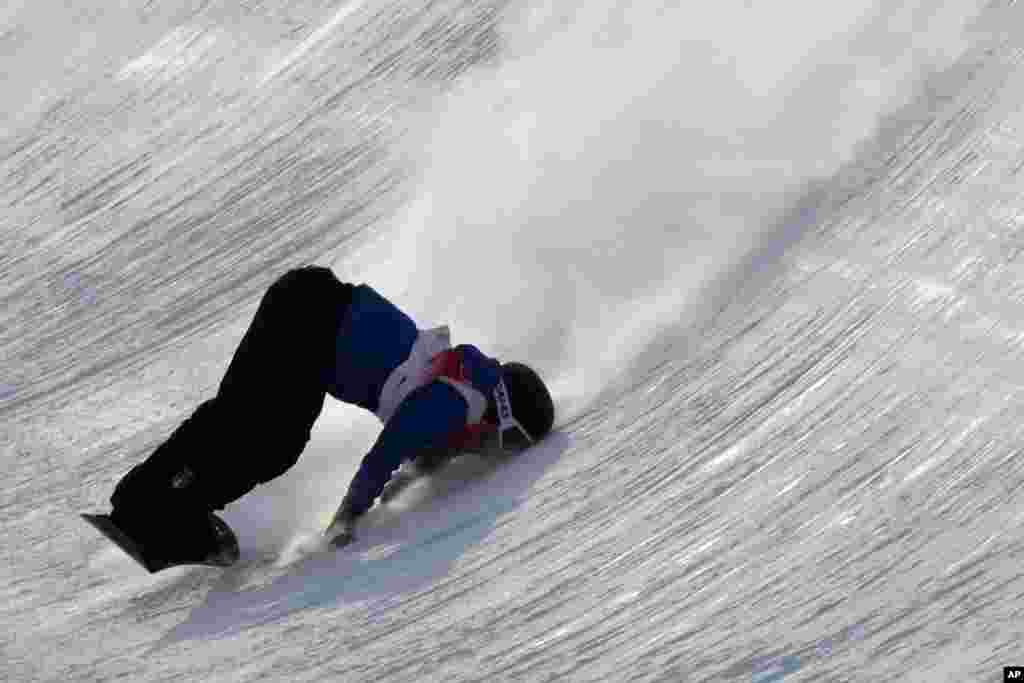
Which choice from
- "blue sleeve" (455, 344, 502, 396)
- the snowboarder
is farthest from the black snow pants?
"blue sleeve" (455, 344, 502, 396)

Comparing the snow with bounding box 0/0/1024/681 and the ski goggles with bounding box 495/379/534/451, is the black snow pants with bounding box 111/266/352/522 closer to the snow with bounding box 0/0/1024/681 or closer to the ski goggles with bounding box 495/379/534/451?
Answer: the snow with bounding box 0/0/1024/681

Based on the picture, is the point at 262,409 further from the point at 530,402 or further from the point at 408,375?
the point at 530,402

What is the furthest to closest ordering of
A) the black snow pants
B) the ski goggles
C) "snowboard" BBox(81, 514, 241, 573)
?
the ski goggles < the black snow pants < "snowboard" BBox(81, 514, 241, 573)

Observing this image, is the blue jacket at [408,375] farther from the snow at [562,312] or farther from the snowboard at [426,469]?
the snow at [562,312]

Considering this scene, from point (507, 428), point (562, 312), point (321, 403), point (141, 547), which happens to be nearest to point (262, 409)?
point (321, 403)

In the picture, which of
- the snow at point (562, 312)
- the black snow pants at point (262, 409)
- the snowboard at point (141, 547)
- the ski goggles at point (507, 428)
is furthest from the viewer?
the ski goggles at point (507, 428)

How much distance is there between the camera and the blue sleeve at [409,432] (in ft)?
13.7

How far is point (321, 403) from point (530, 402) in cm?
47

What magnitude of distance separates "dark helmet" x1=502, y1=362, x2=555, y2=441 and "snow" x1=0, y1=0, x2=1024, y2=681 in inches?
2.3

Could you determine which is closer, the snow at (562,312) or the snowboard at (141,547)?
the snow at (562,312)

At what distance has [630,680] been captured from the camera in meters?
3.37

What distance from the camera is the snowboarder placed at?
416 centimetres

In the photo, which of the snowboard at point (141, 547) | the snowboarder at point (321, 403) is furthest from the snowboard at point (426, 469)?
the snowboard at point (141, 547)

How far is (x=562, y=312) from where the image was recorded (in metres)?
4.96
